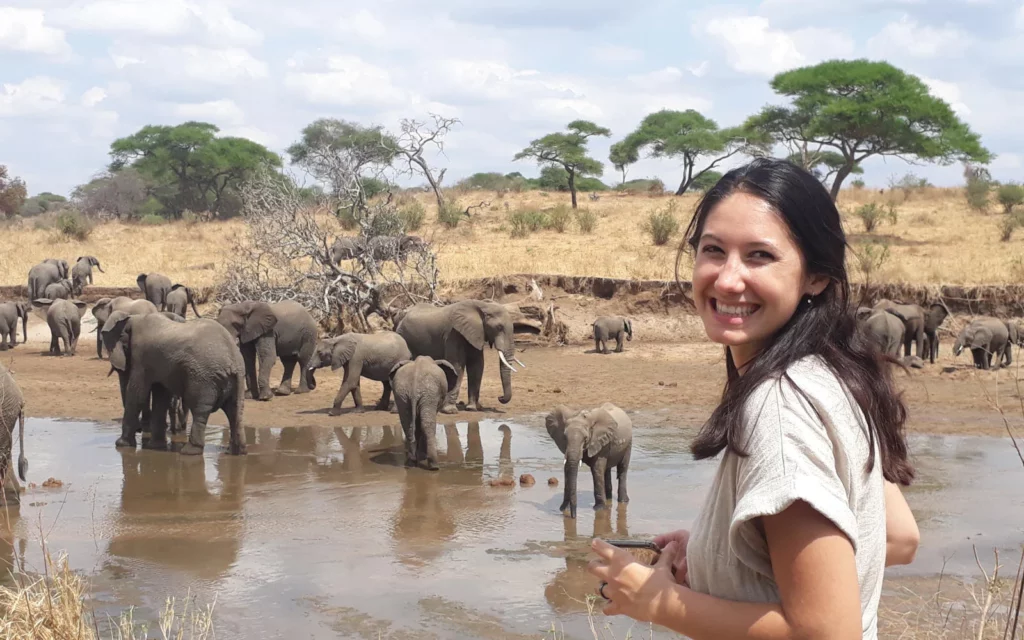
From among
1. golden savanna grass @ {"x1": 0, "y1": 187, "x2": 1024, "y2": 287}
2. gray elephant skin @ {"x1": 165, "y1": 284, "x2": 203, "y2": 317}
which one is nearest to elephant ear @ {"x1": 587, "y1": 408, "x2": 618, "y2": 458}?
golden savanna grass @ {"x1": 0, "y1": 187, "x2": 1024, "y2": 287}

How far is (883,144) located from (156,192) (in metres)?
34.9

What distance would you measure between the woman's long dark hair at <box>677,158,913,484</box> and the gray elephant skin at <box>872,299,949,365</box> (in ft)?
57.2

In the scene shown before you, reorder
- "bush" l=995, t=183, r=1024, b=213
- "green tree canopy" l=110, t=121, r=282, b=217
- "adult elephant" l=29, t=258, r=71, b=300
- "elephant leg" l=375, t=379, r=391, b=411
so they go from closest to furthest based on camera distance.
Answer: "elephant leg" l=375, t=379, r=391, b=411
"adult elephant" l=29, t=258, r=71, b=300
"bush" l=995, t=183, r=1024, b=213
"green tree canopy" l=110, t=121, r=282, b=217

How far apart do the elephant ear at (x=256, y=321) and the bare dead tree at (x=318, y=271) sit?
11.0 feet

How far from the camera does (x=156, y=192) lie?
A: 53.2m

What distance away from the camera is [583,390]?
16062 mm

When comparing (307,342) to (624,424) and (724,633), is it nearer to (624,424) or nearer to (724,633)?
(624,424)

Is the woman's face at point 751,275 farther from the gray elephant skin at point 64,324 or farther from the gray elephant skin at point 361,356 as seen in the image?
the gray elephant skin at point 64,324

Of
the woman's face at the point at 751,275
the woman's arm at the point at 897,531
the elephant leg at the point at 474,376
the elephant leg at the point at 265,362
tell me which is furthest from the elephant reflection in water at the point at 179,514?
the woman's face at the point at 751,275

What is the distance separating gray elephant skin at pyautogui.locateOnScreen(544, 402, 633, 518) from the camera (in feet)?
29.3

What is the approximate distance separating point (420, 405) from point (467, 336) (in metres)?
3.63

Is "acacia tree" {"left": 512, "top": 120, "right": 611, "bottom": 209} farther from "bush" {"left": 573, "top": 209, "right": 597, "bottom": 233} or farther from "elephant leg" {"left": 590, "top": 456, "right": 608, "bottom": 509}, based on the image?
"elephant leg" {"left": 590, "top": 456, "right": 608, "bottom": 509}

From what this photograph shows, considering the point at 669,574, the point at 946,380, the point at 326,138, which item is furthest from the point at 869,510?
the point at 326,138

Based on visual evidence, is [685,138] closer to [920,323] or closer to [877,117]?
[877,117]
